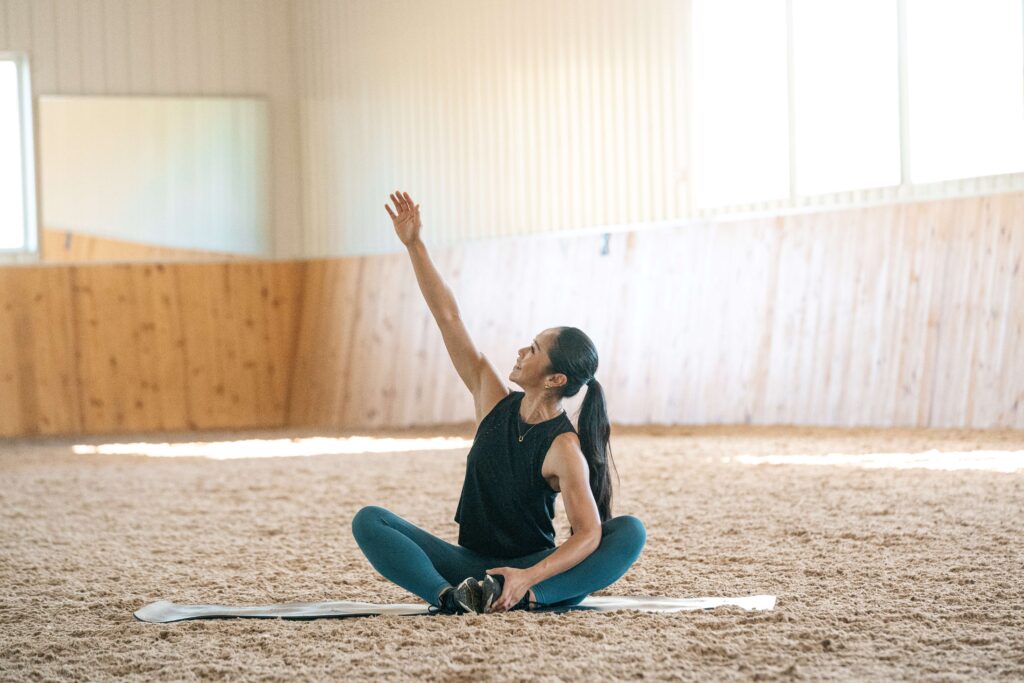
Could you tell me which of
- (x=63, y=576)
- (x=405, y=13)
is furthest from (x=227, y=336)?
(x=63, y=576)

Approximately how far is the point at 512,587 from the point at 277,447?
6.77m

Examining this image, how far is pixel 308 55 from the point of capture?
12484 mm

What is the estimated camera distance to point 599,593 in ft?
12.0

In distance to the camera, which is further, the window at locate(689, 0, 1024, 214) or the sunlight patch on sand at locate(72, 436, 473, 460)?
the sunlight patch on sand at locate(72, 436, 473, 460)

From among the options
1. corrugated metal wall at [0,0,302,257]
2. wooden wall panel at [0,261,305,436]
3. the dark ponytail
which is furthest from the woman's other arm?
corrugated metal wall at [0,0,302,257]

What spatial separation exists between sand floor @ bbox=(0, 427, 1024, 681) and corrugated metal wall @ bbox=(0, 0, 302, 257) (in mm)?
5384

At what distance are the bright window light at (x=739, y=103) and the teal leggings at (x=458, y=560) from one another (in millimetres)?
6400

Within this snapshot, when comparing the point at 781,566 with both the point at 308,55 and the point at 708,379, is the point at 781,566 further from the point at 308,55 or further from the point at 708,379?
the point at 308,55

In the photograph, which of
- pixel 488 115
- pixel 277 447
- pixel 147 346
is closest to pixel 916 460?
pixel 277 447

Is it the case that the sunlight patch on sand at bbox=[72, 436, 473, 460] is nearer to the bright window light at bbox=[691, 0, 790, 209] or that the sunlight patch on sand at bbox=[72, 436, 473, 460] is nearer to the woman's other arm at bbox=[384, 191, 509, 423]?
the bright window light at bbox=[691, 0, 790, 209]

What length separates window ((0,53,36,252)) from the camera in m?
11.4

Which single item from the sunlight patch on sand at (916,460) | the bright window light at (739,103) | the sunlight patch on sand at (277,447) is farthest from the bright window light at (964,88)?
the sunlight patch on sand at (277,447)

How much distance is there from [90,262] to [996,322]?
798cm

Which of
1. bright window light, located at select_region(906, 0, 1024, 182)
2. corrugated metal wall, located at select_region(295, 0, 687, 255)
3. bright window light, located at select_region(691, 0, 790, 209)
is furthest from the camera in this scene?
corrugated metal wall, located at select_region(295, 0, 687, 255)
